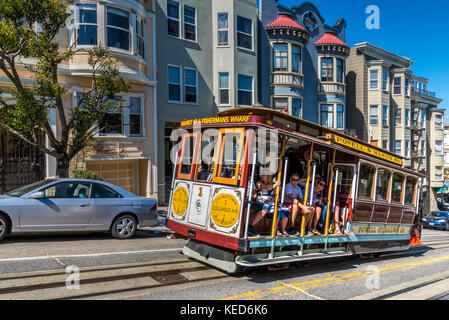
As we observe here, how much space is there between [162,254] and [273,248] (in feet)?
9.25

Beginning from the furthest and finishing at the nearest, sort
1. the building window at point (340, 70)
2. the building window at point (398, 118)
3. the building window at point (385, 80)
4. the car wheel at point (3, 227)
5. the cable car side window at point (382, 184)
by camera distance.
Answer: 1. the building window at point (398, 118)
2. the building window at point (385, 80)
3. the building window at point (340, 70)
4. the cable car side window at point (382, 184)
5. the car wheel at point (3, 227)

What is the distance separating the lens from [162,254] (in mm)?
8055

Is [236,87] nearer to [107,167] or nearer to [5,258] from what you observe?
[107,167]

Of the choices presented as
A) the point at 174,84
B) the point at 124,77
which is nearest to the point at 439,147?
the point at 174,84

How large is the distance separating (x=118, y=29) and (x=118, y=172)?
6.34 m

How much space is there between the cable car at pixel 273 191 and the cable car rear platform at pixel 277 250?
2cm

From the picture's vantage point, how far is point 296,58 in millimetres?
23625

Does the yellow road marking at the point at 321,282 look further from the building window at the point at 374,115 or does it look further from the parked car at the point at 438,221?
the building window at the point at 374,115

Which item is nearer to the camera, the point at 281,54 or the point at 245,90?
the point at 245,90

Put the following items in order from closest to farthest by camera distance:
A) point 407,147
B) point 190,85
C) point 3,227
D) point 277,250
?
point 277,250, point 3,227, point 190,85, point 407,147

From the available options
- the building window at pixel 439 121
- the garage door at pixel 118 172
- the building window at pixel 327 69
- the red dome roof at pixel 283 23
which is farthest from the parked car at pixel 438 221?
the building window at pixel 439 121

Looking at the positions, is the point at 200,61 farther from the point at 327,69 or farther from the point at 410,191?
the point at 410,191

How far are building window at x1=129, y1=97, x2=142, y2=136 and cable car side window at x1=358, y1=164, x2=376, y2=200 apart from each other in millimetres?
11233

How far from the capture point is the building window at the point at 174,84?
18.7m
